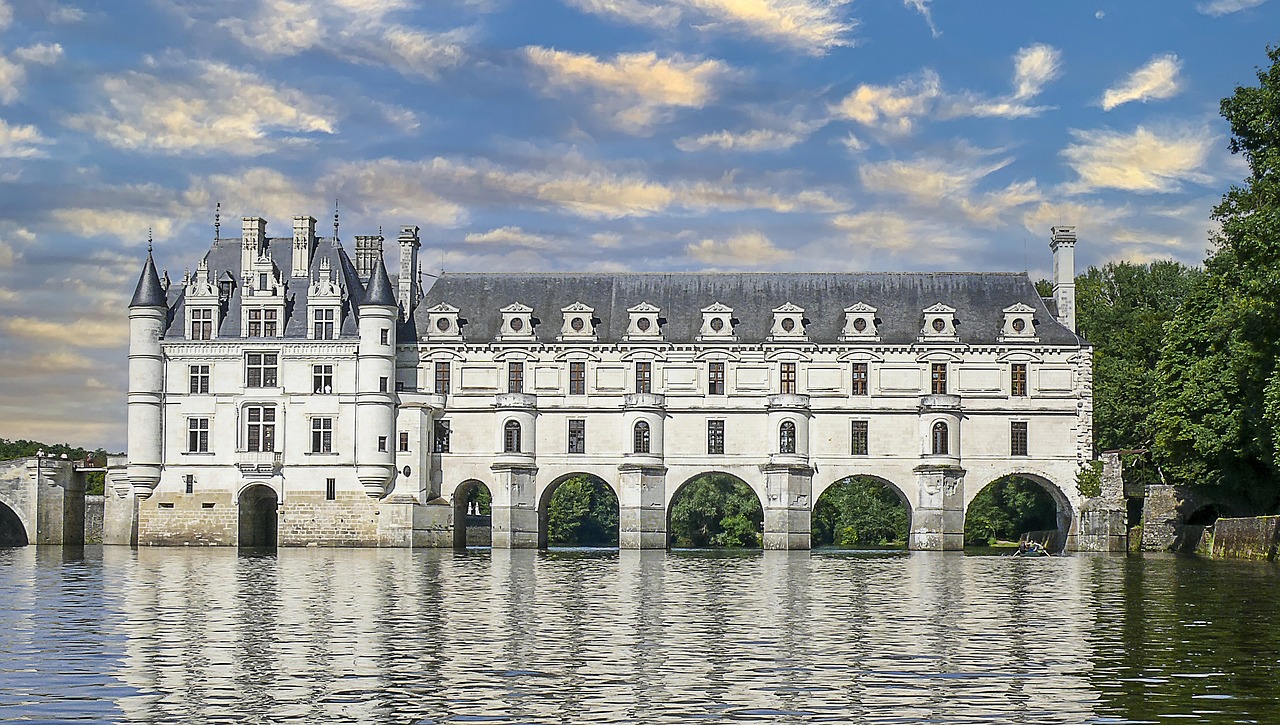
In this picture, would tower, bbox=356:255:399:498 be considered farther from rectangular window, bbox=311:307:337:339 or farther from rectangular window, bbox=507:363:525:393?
rectangular window, bbox=507:363:525:393

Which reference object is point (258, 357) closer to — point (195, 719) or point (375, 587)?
point (375, 587)

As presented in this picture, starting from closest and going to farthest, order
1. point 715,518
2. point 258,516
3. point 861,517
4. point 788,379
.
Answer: point 788,379
point 258,516
point 715,518
point 861,517

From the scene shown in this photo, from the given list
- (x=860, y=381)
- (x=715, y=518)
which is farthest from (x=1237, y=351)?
(x=715, y=518)

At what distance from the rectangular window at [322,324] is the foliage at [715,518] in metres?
23.8

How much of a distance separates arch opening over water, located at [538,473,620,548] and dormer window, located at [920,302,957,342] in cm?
2879

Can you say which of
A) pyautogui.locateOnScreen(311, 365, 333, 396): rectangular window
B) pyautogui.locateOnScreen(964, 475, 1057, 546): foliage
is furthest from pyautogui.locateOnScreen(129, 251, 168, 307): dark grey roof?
pyautogui.locateOnScreen(964, 475, 1057, 546): foliage

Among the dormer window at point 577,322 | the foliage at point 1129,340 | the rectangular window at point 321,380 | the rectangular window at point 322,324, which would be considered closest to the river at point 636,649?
the rectangular window at point 321,380

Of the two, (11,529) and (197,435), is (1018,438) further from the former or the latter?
(11,529)

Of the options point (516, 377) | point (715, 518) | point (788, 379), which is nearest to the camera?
point (788, 379)

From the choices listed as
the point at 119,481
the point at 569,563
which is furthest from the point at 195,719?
the point at 119,481

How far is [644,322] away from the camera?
65125 millimetres

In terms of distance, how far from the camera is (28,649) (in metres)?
21.1

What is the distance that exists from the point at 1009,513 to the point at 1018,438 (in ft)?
52.3

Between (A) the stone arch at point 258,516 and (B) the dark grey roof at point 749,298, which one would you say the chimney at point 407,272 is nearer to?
(B) the dark grey roof at point 749,298
